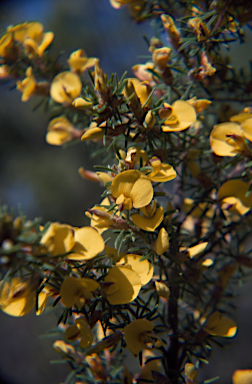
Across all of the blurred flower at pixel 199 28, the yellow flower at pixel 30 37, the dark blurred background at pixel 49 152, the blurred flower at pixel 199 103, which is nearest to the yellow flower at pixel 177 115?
the blurred flower at pixel 199 103

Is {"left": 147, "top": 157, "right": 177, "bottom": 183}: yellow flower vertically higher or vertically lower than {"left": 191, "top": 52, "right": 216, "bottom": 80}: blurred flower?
lower

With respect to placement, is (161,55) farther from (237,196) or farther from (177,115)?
(237,196)

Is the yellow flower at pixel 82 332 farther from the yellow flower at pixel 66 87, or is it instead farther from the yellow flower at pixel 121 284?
the yellow flower at pixel 66 87

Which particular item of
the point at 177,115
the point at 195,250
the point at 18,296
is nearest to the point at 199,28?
the point at 177,115

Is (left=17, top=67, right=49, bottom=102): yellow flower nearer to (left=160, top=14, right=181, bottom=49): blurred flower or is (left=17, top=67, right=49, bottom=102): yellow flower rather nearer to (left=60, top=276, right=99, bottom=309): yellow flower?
(left=160, top=14, right=181, bottom=49): blurred flower

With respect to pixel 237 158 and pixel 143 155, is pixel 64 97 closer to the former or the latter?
pixel 143 155

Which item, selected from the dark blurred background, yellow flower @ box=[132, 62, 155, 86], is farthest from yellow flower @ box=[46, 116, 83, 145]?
the dark blurred background
